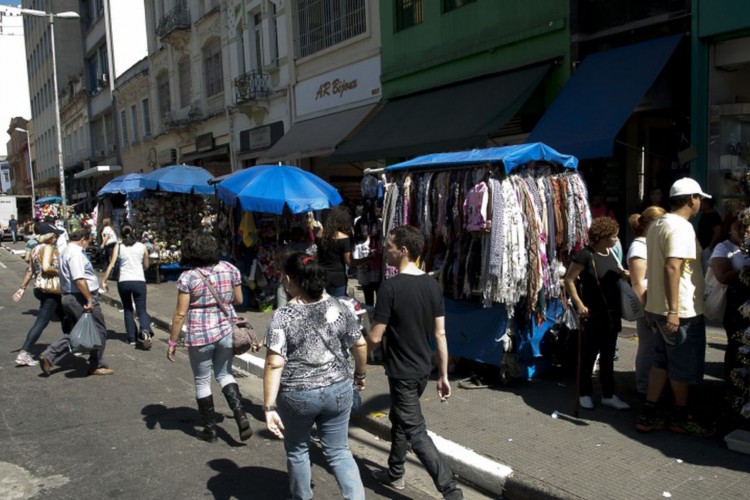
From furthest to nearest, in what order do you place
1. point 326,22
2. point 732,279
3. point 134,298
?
point 326,22
point 134,298
point 732,279

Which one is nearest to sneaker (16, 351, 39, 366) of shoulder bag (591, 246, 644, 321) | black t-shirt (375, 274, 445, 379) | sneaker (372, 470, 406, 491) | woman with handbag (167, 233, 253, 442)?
woman with handbag (167, 233, 253, 442)

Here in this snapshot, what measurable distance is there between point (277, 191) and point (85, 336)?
3661mm

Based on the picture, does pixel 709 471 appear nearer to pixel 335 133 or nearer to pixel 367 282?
pixel 367 282

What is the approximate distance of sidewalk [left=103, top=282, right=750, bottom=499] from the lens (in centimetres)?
402

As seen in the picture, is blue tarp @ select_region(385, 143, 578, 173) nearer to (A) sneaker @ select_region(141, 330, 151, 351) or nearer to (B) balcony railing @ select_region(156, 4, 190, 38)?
(A) sneaker @ select_region(141, 330, 151, 351)

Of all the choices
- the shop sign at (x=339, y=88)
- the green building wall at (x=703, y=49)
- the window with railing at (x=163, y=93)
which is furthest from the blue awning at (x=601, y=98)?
the window with railing at (x=163, y=93)

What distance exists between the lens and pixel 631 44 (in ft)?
31.0

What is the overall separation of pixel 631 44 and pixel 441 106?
12.8 ft

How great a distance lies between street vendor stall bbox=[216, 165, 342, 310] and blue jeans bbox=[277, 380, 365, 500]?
6.19m

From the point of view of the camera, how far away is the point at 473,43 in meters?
12.1

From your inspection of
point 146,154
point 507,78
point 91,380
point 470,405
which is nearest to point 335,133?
point 507,78

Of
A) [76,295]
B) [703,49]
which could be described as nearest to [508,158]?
[703,49]

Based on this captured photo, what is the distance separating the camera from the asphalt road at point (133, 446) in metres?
4.37

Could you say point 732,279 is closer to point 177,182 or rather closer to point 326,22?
point 177,182
